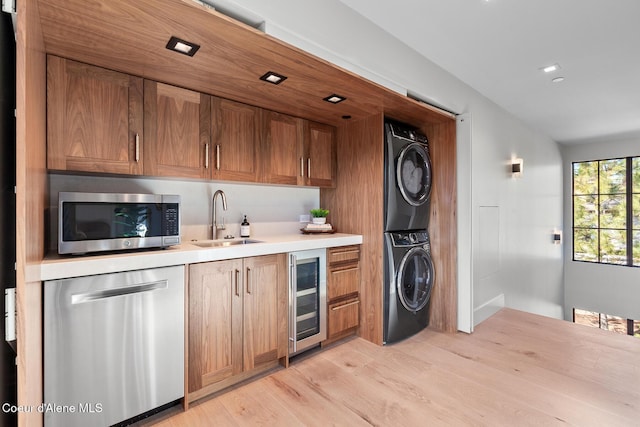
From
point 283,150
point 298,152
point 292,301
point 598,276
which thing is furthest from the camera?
point 598,276

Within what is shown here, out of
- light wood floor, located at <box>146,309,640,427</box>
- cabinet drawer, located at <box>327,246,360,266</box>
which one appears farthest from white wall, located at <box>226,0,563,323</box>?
cabinet drawer, located at <box>327,246,360,266</box>

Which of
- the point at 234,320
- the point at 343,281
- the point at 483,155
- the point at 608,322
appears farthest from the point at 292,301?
the point at 608,322

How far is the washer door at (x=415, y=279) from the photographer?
2.75 m

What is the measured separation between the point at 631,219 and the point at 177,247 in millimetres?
7426

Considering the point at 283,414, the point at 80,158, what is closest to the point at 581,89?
the point at 283,414

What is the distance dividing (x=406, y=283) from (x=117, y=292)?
229 cm

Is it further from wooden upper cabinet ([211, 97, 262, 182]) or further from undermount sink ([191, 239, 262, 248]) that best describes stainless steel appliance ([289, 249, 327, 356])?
wooden upper cabinet ([211, 97, 262, 182])

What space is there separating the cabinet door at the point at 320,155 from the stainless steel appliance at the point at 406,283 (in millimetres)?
825

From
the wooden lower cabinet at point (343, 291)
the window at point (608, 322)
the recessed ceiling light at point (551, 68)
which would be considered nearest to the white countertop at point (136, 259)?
the wooden lower cabinet at point (343, 291)

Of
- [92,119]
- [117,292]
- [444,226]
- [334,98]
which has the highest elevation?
[334,98]

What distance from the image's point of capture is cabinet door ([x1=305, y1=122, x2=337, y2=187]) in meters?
2.83

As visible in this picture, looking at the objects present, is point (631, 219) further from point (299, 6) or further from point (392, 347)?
point (299, 6)

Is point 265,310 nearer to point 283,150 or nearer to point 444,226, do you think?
point 283,150

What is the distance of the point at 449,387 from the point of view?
6.62ft
